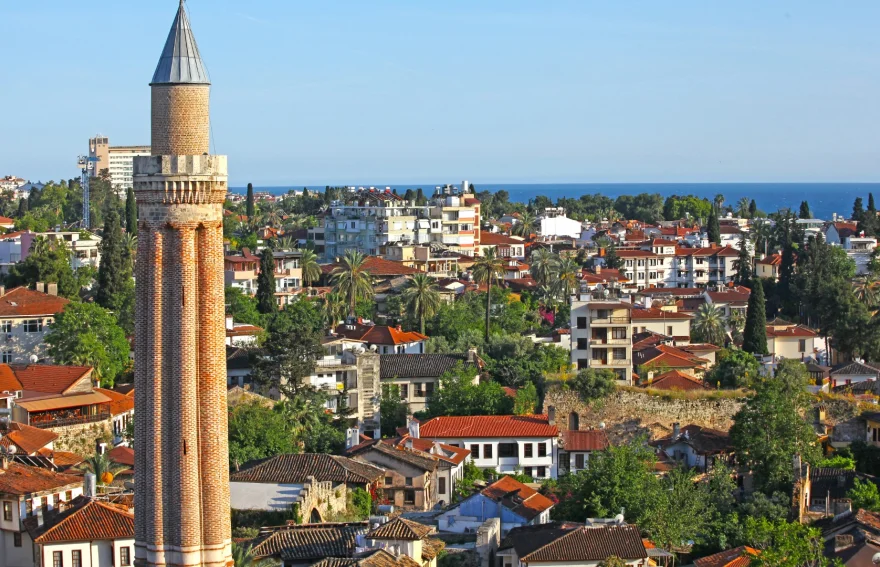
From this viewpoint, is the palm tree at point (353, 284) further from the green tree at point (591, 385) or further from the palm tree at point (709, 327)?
the green tree at point (591, 385)

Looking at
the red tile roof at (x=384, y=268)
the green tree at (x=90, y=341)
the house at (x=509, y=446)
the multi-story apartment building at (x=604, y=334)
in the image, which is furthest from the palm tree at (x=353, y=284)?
the house at (x=509, y=446)

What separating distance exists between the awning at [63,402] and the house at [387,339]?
20394mm

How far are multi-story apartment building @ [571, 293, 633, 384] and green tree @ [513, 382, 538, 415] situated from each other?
371 centimetres

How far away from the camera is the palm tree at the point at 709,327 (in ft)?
271

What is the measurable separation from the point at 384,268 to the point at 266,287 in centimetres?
1767

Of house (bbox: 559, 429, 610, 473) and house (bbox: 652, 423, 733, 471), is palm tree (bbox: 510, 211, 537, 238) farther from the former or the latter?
house (bbox: 559, 429, 610, 473)

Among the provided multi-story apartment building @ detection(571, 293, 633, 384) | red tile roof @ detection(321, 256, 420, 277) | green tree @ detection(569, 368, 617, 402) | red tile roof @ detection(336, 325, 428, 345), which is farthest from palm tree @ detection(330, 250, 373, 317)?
green tree @ detection(569, 368, 617, 402)

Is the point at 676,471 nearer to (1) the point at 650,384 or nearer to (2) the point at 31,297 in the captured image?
(1) the point at 650,384

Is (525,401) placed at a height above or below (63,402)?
below

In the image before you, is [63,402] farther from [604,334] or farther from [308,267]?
[308,267]

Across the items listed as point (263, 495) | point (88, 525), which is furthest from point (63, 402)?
point (88, 525)

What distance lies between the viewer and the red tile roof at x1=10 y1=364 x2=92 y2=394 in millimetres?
56000

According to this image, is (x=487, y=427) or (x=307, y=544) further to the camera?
(x=487, y=427)

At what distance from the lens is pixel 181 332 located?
2602 cm
